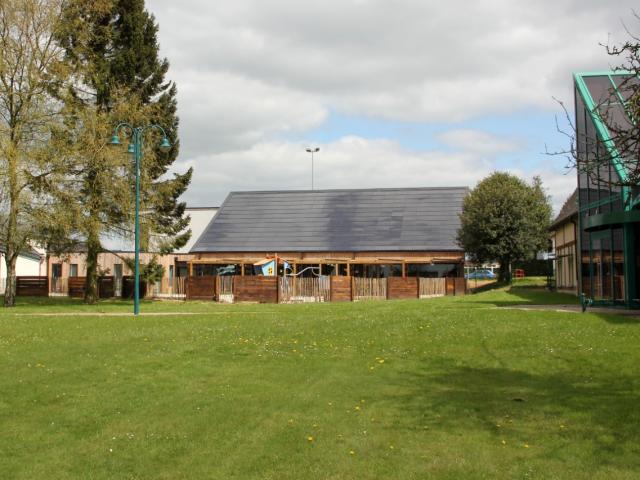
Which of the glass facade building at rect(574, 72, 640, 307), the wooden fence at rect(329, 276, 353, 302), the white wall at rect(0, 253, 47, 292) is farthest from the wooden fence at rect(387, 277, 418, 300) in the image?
the white wall at rect(0, 253, 47, 292)

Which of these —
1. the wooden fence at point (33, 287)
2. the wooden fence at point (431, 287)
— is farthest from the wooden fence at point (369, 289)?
the wooden fence at point (33, 287)

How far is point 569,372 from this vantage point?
11523mm

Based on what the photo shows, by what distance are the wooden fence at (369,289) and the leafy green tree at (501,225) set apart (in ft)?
33.9

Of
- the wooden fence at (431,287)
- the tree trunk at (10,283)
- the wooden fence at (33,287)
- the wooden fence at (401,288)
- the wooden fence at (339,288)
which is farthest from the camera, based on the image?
the wooden fence at (33,287)

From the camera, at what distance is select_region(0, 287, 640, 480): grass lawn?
23.6 feet

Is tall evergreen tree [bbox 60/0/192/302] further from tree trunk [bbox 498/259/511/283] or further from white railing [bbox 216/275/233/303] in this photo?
tree trunk [bbox 498/259/511/283]

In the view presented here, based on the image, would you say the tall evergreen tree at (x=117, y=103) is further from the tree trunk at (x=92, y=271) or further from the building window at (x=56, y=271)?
the building window at (x=56, y=271)

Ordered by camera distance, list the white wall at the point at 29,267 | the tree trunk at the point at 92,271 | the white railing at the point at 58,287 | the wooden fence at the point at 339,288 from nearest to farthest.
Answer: the tree trunk at the point at 92,271, the wooden fence at the point at 339,288, the white railing at the point at 58,287, the white wall at the point at 29,267

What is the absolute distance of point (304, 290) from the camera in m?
36.7

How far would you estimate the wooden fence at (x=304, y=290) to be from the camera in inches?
1427

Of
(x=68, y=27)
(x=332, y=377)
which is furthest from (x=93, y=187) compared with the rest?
(x=332, y=377)

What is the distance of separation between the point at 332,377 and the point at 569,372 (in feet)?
12.8

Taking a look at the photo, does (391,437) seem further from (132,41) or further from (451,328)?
(132,41)

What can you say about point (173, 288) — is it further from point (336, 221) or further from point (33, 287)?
point (336, 221)
